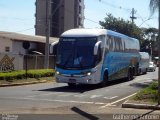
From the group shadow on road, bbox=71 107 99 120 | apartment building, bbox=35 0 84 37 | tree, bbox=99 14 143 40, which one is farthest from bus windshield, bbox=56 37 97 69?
apartment building, bbox=35 0 84 37

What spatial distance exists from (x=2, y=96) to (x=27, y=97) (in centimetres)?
117

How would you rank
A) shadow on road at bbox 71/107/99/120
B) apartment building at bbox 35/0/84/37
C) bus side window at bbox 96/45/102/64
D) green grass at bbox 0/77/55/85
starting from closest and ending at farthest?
shadow on road at bbox 71/107/99/120 → bus side window at bbox 96/45/102/64 → green grass at bbox 0/77/55/85 → apartment building at bbox 35/0/84/37

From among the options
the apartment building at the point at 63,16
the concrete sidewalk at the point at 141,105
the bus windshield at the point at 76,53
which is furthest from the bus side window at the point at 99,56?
the apartment building at the point at 63,16

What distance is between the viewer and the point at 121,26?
8506cm

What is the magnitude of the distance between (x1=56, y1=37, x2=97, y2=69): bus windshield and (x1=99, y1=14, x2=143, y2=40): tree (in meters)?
58.8

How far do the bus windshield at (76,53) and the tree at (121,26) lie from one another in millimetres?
58784

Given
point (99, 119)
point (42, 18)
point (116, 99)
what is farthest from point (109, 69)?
point (42, 18)

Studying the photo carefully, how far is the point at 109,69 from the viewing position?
2814cm

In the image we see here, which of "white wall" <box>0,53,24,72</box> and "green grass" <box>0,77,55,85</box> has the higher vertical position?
"white wall" <box>0,53,24,72</box>

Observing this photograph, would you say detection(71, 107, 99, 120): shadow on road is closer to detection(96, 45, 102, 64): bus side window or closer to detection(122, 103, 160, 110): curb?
detection(122, 103, 160, 110): curb

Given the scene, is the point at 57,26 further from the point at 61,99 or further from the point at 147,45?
the point at 61,99

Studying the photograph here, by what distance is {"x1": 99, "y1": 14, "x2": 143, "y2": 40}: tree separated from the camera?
276ft

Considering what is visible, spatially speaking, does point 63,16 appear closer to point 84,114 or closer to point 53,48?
point 53,48

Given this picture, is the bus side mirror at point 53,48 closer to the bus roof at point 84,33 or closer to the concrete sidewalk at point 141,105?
the bus roof at point 84,33
